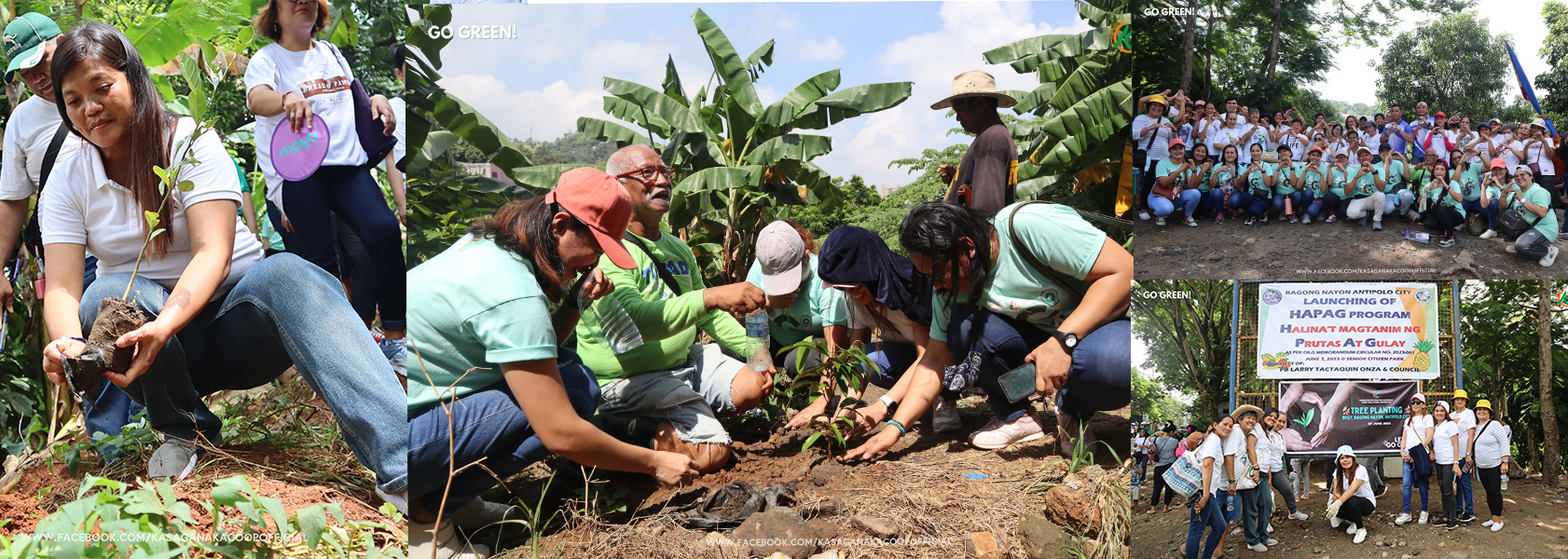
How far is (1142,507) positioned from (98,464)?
407 centimetres

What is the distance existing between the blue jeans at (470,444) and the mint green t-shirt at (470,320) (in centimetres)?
6

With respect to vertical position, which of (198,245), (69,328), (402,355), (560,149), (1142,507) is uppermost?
(560,149)

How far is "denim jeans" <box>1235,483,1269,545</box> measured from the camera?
2.83 metres

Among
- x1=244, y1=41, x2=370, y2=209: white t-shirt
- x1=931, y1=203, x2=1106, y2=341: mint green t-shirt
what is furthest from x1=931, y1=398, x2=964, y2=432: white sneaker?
x1=244, y1=41, x2=370, y2=209: white t-shirt

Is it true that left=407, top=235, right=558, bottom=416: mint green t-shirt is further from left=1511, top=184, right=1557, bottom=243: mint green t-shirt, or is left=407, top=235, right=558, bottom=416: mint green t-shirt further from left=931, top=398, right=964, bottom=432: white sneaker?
left=1511, top=184, right=1557, bottom=243: mint green t-shirt

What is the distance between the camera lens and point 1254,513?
2850 mm

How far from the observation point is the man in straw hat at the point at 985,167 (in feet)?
9.89

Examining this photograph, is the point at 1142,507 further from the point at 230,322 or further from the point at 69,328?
the point at 69,328

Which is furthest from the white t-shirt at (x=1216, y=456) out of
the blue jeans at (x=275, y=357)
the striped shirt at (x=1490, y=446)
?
the blue jeans at (x=275, y=357)

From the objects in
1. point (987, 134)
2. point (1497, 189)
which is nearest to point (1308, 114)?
point (1497, 189)

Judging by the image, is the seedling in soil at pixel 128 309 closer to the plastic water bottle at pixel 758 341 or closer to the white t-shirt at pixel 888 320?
the plastic water bottle at pixel 758 341

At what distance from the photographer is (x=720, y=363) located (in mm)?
3002

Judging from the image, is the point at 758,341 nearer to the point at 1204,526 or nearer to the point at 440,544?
the point at 440,544

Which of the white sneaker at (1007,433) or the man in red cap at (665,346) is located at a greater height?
the man in red cap at (665,346)
